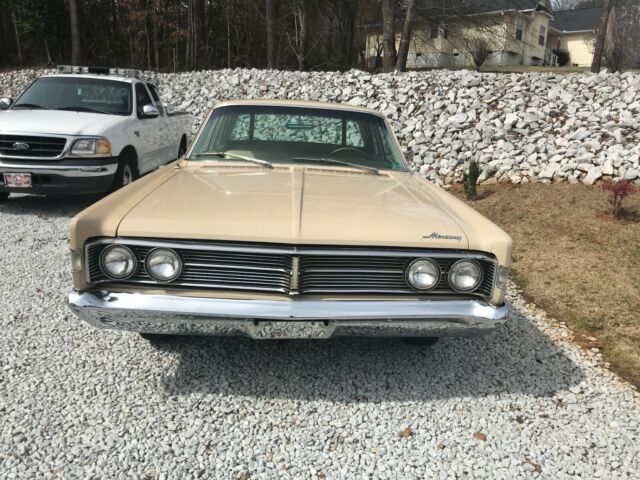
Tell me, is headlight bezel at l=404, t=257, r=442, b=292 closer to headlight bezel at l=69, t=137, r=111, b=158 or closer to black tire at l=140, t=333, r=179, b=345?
black tire at l=140, t=333, r=179, b=345

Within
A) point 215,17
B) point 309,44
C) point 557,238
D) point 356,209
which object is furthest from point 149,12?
point 356,209

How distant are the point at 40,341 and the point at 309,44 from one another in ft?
80.2

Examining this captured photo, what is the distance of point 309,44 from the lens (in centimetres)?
2567

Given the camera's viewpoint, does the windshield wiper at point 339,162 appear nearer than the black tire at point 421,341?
No

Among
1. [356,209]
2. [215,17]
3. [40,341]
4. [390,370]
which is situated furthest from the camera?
[215,17]

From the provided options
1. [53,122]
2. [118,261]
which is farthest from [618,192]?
[53,122]

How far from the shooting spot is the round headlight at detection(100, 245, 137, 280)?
2.57 m

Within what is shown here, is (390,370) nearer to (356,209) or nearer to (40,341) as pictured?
(356,209)

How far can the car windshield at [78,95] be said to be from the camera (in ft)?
24.3

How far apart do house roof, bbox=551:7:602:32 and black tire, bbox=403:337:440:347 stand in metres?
46.4

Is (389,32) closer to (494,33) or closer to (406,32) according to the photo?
(406,32)

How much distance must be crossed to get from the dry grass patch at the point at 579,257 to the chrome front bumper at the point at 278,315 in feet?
5.30

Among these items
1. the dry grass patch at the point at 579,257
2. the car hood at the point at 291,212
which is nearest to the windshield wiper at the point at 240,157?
the car hood at the point at 291,212

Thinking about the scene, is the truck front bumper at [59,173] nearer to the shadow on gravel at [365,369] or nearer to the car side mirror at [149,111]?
the car side mirror at [149,111]
